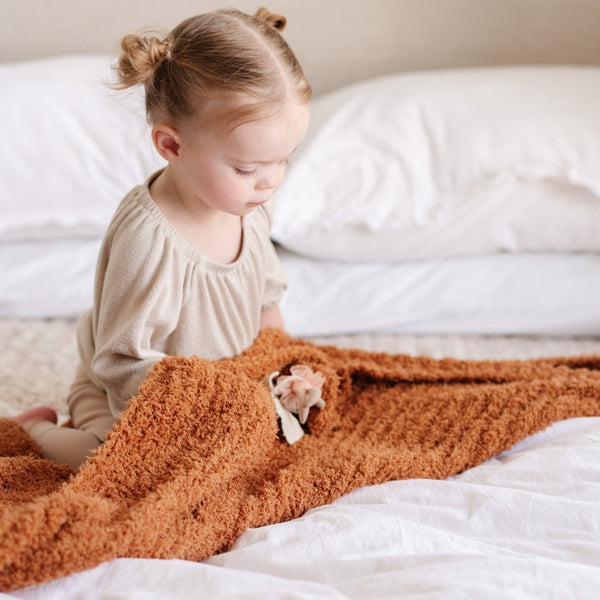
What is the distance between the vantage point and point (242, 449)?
854mm

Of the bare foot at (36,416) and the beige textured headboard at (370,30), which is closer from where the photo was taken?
the bare foot at (36,416)

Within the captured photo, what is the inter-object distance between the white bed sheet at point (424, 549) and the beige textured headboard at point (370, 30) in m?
1.17

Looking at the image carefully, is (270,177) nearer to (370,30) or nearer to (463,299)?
(463,299)

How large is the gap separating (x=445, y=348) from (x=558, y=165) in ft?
1.38

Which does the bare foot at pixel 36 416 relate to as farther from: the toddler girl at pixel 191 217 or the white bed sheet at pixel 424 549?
the white bed sheet at pixel 424 549

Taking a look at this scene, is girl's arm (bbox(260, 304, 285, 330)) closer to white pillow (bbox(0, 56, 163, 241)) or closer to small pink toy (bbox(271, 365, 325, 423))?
small pink toy (bbox(271, 365, 325, 423))

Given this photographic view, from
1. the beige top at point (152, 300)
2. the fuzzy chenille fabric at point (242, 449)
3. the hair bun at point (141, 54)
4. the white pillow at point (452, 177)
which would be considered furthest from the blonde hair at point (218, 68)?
the white pillow at point (452, 177)

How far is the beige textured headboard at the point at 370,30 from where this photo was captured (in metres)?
1.70

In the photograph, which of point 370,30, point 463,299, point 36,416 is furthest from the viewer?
point 370,30

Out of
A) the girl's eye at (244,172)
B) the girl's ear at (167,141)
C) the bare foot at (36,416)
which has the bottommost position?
the bare foot at (36,416)

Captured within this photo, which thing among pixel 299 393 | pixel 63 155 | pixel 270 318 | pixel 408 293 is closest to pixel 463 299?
pixel 408 293

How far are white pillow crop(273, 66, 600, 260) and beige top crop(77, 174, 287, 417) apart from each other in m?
0.41

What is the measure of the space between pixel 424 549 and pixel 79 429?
0.54 m

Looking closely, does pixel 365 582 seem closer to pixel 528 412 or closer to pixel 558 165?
pixel 528 412
